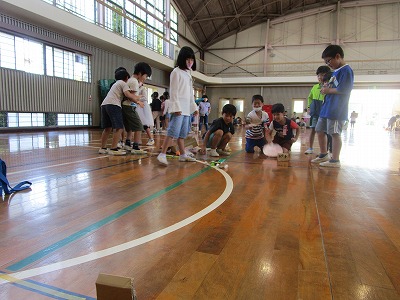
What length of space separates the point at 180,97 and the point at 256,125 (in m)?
1.66

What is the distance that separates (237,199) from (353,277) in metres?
1.01

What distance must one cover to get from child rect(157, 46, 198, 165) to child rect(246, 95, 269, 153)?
57.0 inches

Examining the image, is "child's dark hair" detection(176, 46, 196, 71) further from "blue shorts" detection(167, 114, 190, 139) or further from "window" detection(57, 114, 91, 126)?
"window" detection(57, 114, 91, 126)

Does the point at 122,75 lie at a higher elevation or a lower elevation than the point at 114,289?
higher

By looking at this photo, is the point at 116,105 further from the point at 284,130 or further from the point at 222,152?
the point at 284,130

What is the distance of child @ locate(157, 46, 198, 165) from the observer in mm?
3203

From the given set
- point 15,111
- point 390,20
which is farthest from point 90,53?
point 390,20

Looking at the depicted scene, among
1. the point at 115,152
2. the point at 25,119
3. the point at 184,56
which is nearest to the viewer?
the point at 184,56

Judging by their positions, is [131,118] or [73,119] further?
[73,119]

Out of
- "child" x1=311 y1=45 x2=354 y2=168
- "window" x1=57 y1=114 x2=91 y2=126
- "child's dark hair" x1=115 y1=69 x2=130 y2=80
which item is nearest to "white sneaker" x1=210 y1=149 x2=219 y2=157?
"child" x1=311 y1=45 x2=354 y2=168


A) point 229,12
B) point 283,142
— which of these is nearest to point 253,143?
point 283,142

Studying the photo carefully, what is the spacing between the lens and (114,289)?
2.16 ft

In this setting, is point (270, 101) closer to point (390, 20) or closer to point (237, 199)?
point (390, 20)

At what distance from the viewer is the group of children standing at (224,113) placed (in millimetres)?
3254
